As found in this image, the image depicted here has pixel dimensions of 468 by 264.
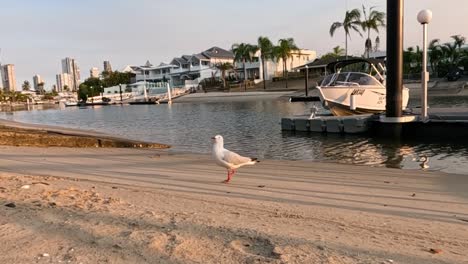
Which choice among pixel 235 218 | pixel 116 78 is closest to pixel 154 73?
pixel 116 78

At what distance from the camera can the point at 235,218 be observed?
18.0 feet

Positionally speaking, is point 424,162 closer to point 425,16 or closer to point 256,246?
point 425,16

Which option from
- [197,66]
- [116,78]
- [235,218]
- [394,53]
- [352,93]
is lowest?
[235,218]

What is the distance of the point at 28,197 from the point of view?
663 centimetres

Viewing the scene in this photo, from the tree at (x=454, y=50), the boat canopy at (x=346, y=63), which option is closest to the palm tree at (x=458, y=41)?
the tree at (x=454, y=50)

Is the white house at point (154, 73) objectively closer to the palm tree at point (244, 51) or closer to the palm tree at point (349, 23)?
the palm tree at point (244, 51)

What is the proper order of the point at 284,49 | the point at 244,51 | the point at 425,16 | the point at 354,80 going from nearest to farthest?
1. the point at 425,16
2. the point at 354,80
3. the point at 284,49
4. the point at 244,51

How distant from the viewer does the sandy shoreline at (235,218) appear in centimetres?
411

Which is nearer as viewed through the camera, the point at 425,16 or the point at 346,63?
the point at 425,16

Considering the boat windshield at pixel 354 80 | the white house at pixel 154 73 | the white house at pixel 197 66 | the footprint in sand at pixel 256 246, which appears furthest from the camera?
the white house at pixel 154 73

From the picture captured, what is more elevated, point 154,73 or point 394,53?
point 154,73

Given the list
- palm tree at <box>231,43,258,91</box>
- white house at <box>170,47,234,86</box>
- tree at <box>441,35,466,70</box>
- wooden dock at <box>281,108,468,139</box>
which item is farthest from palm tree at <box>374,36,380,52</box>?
wooden dock at <box>281,108,468,139</box>

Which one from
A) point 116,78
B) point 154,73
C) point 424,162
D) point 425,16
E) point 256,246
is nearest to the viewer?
point 256,246

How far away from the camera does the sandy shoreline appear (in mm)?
4113
